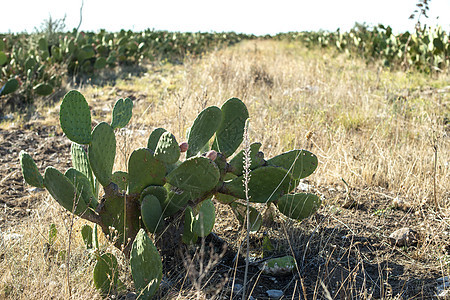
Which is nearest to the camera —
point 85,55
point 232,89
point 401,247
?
point 401,247

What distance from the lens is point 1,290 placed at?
185 cm

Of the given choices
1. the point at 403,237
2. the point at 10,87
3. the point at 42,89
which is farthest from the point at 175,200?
the point at 42,89

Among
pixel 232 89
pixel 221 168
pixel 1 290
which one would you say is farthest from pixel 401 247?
pixel 232 89

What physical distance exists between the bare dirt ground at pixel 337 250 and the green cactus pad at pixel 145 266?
0.20 metres

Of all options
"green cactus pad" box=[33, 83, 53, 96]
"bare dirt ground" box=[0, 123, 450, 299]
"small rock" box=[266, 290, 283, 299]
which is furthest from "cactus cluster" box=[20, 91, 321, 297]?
"green cactus pad" box=[33, 83, 53, 96]

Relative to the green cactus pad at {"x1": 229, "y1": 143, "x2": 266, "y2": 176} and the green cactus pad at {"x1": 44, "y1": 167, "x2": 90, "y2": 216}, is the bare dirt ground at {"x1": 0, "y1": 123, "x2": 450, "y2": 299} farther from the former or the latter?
the green cactus pad at {"x1": 44, "y1": 167, "x2": 90, "y2": 216}

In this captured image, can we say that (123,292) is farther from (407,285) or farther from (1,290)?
(407,285)

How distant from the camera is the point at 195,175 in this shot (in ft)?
6.91

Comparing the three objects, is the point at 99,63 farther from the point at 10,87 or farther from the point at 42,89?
the point at 10,87

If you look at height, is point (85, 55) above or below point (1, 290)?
above

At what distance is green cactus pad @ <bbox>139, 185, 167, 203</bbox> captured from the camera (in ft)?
7.18

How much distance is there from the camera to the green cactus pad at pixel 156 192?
2188 mm

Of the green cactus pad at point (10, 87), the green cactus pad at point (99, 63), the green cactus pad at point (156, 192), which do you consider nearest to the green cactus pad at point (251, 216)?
the green cactus pad at point (156, 192)

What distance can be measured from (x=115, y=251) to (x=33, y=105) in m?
4.71
